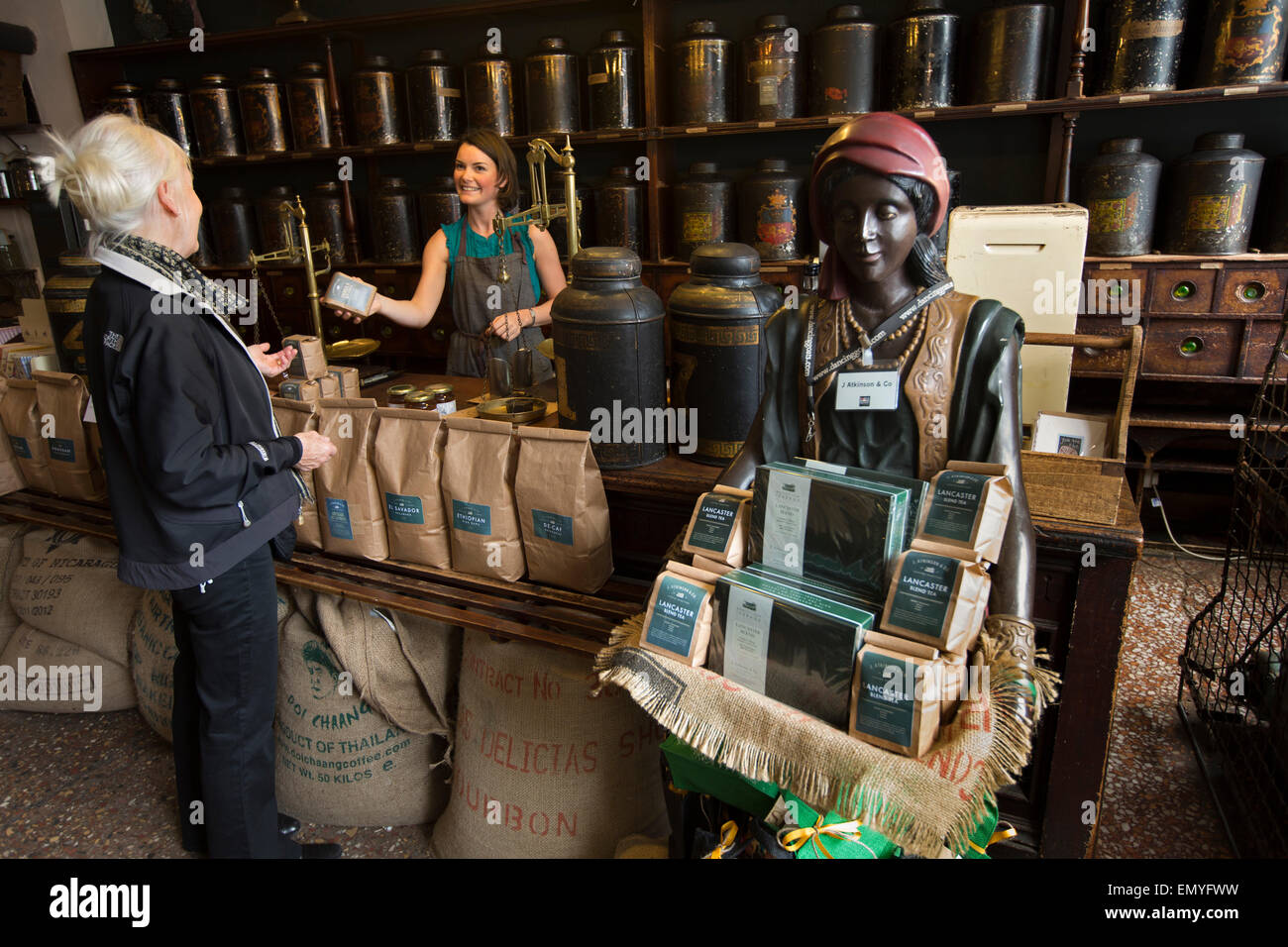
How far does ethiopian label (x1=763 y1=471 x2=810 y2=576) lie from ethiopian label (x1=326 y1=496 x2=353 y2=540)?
1.10m

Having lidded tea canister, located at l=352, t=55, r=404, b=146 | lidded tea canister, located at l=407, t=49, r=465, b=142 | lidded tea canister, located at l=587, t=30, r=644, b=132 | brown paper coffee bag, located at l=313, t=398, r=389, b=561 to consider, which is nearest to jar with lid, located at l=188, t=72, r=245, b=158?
lidded tea canister, located at l=352, t=55, r=404, b=146

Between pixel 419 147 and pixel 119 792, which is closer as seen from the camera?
pixel 119 792

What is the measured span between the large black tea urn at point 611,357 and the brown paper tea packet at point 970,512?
0.74m

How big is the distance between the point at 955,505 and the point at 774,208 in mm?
2647

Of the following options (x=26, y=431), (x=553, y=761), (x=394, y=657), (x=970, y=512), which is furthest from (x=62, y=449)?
(x=970, y=512)

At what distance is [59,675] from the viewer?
245 cm

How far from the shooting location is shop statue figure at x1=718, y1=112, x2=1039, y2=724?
1.11 meters

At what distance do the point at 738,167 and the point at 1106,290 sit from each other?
1.75 metres

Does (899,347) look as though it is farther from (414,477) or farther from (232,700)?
(232,700)

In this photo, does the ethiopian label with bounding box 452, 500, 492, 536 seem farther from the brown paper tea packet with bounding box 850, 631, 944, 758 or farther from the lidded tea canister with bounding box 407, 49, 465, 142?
the lidded tea canister with bounding box 407, 49, 465, 142

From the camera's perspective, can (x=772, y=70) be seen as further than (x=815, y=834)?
Yes

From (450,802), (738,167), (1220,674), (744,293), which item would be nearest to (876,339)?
(744,293)
